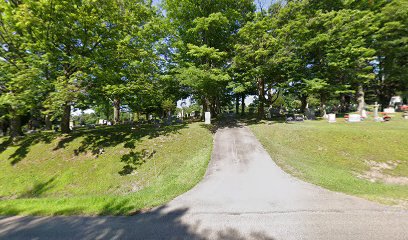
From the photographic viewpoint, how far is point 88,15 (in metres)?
10.9

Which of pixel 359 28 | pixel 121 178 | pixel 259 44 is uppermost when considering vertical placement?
pixel 359 28

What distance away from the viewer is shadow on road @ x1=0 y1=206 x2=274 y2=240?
13.7ft

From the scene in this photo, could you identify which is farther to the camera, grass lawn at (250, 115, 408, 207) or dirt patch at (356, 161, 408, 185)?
dirt patch at (356, 161, 408, 185)

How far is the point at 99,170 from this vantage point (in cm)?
1123

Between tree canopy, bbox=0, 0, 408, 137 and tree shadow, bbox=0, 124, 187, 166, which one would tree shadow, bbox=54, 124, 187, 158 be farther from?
tree canopy, bbox=0, 0, 408, 137

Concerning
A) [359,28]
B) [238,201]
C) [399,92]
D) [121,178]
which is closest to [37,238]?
[238,201]

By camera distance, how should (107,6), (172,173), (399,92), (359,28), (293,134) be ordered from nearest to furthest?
1. (172,173)
2. (107,6)
3. (293,134)
4. (359,28)
5. (399,92)

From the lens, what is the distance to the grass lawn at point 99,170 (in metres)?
6.41

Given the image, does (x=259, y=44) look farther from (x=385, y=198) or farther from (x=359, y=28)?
(x=385, y=198)

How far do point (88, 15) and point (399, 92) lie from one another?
47976 millimetres

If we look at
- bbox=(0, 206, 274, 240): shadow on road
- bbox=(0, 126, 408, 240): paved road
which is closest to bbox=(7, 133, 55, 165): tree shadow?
bbox=(0, 126, 408, 240): paved road

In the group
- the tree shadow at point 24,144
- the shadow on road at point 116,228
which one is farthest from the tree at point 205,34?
the tree shadow at point 24,144

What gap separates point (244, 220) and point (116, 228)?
3.23m

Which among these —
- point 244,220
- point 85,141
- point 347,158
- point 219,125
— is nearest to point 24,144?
point 85,141
